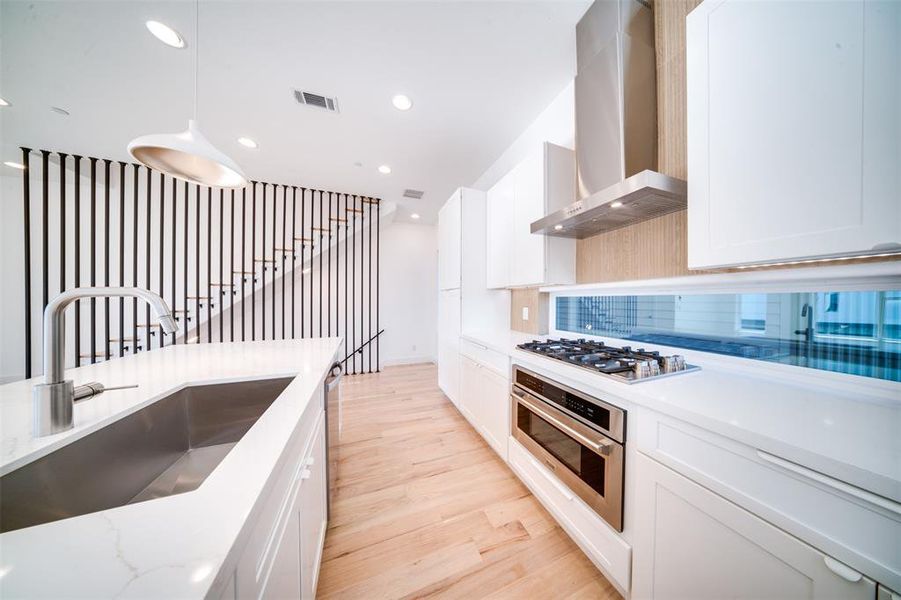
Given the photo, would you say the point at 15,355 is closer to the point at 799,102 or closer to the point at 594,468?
the point at 594,468

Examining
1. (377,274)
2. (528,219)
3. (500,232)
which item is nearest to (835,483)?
(528,219)

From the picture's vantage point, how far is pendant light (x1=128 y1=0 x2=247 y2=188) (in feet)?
3.55

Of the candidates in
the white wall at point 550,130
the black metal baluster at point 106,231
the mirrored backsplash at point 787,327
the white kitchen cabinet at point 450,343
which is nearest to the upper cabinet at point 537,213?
the white wall at point 550,130

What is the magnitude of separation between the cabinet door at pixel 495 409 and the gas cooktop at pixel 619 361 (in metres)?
0.39

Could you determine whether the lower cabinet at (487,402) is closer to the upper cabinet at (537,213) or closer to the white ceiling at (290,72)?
the upper cabinet at (537,213)

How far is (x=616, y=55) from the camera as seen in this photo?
1444 millimetres

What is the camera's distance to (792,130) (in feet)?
2.83

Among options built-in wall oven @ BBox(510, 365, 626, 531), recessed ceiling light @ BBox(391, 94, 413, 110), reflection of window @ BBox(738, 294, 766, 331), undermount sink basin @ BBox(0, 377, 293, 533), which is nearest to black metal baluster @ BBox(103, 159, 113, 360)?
undermount sink basin @ BBox(0, 377, 293, 533)

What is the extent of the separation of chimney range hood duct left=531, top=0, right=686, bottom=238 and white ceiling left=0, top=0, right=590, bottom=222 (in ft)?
0.84

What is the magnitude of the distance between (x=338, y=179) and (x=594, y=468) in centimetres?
395

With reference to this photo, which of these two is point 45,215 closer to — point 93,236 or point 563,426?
point 93,236

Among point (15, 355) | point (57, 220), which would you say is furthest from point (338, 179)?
point (15, 355)

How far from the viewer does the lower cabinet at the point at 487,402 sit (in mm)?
1924

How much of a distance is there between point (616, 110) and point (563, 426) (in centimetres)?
167
